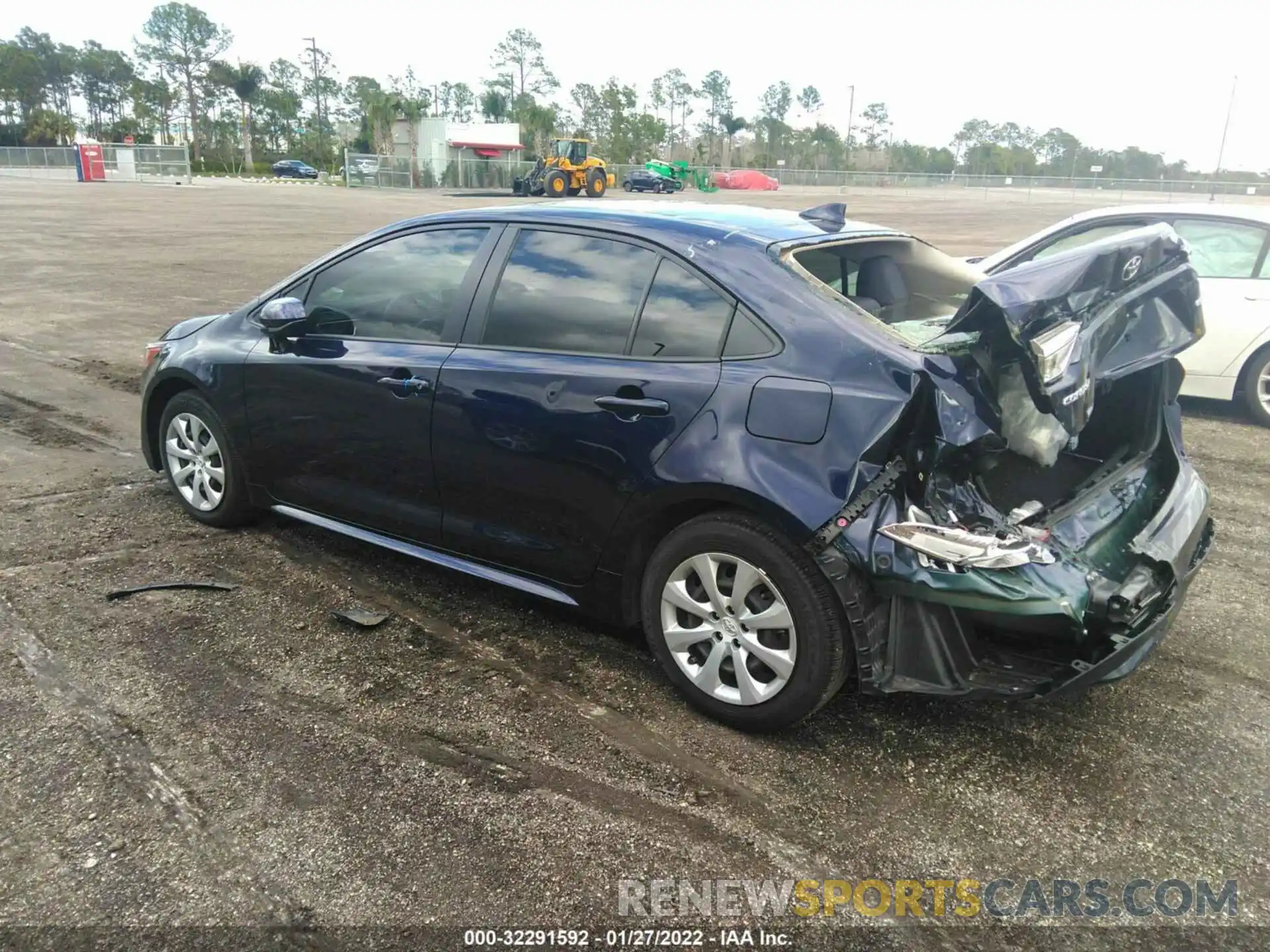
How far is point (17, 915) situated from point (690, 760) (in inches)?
73.0

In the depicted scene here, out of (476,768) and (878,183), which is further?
(878,183)

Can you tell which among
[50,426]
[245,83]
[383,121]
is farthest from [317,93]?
[50,426]

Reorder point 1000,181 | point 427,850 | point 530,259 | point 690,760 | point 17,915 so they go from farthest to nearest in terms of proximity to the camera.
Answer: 1. point 1000,181
2. point 530,259
3. point 690,760
4. point 427,850
5. point 17,915

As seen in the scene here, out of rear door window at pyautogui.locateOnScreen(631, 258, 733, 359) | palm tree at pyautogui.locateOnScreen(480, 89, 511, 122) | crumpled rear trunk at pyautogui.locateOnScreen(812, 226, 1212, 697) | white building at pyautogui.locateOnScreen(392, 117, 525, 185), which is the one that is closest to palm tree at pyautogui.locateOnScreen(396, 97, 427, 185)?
white building at pyautogui.locateOnScreen(392, 117, 525, 185)

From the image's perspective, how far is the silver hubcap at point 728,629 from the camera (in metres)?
3.03

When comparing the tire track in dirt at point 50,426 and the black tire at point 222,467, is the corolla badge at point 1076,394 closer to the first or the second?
the black tire at point 222,467

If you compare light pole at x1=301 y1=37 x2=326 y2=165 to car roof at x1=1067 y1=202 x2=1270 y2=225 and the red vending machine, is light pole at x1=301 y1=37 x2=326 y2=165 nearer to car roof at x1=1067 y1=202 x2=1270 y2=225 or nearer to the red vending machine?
the red vending machine

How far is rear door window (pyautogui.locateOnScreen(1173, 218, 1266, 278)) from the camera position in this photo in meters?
7.12

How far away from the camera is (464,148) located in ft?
197

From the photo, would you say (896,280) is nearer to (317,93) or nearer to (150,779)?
(150,779)

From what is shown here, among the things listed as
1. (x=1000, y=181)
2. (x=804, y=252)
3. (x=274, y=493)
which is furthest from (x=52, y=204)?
(x=1000, y=181)

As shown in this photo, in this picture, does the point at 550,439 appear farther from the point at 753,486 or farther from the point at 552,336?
the point at 753,486

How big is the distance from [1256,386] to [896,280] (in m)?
5.01

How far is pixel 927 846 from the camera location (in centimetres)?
269
